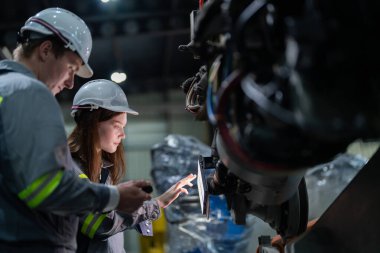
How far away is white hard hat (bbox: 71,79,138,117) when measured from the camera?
2.51 m

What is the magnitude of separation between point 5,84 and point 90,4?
3830mm

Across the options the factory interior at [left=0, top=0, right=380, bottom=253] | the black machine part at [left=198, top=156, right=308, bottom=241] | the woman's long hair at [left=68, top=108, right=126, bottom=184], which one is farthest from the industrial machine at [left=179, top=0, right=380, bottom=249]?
the woman's long hair at [left=68, top=108, right=126, bottom=184]

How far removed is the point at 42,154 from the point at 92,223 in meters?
0.79

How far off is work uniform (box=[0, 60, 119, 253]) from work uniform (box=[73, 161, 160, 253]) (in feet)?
1.56

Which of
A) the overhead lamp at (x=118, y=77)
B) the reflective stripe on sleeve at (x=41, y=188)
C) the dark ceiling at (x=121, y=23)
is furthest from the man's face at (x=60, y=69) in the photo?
the overhead lamp at (x=118, y=77)

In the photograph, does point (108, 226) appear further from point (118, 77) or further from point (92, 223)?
point (118, 77)

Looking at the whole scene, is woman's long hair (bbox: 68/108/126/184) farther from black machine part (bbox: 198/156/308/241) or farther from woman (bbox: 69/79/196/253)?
black machine part (bbox: 198/156/308/241)

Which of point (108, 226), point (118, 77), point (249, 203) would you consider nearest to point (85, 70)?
point (108, 226)

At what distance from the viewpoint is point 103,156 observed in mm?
2691

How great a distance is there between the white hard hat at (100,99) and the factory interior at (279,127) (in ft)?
1.50

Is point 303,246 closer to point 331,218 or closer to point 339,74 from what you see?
point 331,218

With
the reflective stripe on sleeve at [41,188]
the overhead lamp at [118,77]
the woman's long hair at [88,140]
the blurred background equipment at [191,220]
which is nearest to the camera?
the reflective stripe on sleeve at [41,188]

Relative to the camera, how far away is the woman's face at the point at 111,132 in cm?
247

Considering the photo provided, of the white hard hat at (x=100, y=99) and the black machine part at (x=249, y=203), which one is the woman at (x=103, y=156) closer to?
the white hard hat at (x=100, y=99)
